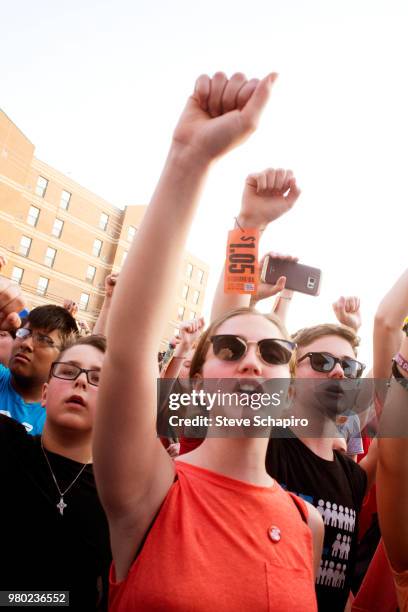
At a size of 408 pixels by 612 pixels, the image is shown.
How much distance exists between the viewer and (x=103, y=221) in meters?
37.3

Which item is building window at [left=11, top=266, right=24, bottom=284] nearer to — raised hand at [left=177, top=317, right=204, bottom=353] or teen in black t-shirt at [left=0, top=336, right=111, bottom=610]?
raised hand at [left=177, top=317, right=204, bottom=353]

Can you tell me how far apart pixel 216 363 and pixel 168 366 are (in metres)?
2.03

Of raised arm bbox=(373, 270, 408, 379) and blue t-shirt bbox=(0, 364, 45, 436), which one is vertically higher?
raised arm bbox=(373, 270, 408, 379)

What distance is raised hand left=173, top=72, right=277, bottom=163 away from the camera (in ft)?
3.77

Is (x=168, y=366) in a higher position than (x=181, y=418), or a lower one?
higher

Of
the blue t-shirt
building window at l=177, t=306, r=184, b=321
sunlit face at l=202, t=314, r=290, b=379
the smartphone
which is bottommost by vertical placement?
the blue t-shirt

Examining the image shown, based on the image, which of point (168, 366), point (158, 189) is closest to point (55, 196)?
point (168, 366)

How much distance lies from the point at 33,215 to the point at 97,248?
6.08 metres

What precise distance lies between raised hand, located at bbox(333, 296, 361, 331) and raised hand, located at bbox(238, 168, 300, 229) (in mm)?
1353

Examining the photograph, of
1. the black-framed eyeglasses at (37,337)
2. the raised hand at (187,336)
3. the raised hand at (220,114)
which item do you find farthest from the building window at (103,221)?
the raised hand at (220,114)

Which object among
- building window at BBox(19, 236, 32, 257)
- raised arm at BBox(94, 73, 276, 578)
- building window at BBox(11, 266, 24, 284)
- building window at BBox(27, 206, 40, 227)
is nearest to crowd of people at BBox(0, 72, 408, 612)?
raised arm at BBox(94, 73, 276, 578)

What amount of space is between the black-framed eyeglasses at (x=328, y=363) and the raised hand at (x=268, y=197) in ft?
2.60

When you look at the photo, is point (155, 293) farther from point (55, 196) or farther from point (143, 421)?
point (55, 196)

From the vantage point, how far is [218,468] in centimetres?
156
